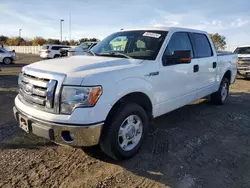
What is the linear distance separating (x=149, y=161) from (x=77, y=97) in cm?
143

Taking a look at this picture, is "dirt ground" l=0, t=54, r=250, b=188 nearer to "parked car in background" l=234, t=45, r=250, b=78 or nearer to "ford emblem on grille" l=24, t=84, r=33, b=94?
"ford emblem on grille" l=24, t=84, r=33, b=94

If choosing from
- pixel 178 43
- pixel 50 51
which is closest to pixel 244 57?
pixel 178 43

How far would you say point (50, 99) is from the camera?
2.74 m

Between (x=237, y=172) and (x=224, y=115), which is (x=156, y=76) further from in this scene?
(x=224, y=115)

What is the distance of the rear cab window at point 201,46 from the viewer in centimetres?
494

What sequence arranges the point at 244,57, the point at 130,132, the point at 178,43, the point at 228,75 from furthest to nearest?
the point at 244,57
the point at 228,75
the point at 178,43
the point at 130,132

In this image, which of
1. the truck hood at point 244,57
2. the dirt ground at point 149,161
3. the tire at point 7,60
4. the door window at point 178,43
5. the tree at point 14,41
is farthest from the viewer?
the tree at point 14,41

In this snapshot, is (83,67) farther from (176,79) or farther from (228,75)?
(228,75)

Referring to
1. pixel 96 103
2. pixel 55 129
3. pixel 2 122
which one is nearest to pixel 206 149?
pixel 96 103

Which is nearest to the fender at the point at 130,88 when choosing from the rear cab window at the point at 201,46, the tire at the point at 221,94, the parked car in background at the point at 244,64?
the rear cab window at the point at 201,46

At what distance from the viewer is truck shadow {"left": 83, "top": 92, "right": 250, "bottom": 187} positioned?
2990 millimetres

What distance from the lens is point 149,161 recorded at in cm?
332

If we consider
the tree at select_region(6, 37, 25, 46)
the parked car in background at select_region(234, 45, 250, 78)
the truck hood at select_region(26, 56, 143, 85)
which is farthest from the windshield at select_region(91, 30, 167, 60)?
the tree at select_region(6, 37, 25, 46)

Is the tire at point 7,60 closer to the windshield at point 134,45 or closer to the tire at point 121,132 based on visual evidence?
the windshield at point 134,45
